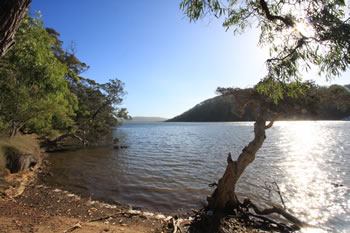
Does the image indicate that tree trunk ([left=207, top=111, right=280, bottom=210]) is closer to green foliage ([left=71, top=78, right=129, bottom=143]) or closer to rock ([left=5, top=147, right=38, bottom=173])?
rock ([left=5, top=147, right=38, bottom=173])

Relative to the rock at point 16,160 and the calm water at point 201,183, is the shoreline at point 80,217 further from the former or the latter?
the rock at point 16,160

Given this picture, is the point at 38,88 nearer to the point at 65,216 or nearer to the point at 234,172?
the point at 65,216

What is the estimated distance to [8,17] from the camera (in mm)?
2209

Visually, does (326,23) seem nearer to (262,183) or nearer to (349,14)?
(349,14)

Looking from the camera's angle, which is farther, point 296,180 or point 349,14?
point 296,180

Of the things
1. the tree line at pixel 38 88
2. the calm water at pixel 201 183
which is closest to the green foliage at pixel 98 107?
the tree line at pixel 38 88

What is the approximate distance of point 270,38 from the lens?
4.91 metres

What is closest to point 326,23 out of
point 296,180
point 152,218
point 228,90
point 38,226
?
point 228,90

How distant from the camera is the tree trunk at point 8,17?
7.04 ft

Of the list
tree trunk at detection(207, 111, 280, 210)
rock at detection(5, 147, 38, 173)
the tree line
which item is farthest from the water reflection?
rock at detection(5, 147, 38, 173)

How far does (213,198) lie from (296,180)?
852cm

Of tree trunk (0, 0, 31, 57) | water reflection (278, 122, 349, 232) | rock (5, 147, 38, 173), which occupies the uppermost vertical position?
tree trunk (0, 0, 31, 57)

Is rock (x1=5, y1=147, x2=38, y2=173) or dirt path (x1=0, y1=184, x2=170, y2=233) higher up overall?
rock (x1=5, y1=147, x2=38, y2=173)

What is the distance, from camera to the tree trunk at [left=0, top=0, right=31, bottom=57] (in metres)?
2.15
